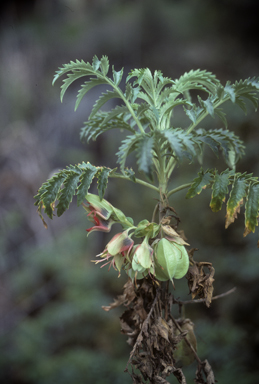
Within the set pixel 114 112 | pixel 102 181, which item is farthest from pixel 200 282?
pixel 114 112

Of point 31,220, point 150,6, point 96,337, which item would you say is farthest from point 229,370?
point 150,6

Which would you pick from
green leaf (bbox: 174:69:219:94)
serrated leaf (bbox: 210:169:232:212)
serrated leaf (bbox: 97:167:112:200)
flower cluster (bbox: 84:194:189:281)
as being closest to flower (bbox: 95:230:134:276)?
flower cluster (bbox: 84:194:189:281)

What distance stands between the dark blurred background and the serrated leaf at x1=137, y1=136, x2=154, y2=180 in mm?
1473

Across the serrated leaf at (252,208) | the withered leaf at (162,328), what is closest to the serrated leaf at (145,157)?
the serrated leaf at (252,208)

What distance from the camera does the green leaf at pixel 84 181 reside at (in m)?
0.67

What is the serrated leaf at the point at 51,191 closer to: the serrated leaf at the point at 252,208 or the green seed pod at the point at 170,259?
the green seed pod at the point at 170,259

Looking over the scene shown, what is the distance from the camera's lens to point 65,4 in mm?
2439

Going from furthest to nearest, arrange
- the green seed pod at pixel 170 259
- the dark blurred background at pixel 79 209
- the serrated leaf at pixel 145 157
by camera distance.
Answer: the dark blurred background at pixel 79 209
the green seed pod at pixel 170 259
the serrated leaf at pixel 145 157

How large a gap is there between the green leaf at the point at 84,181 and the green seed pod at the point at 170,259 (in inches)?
7.9

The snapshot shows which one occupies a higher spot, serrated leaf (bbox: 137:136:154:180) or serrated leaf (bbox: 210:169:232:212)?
serrated leaf (bbox: 137:136:154:180)

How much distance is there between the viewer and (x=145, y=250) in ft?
2.16

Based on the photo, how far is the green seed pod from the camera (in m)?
0.67

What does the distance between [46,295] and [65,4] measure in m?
2.33

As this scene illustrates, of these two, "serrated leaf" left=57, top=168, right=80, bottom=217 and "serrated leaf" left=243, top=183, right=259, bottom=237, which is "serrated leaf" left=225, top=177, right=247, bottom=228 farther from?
"serrated leaf" left=57, top=168, right=80, bottom=217
